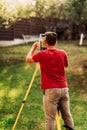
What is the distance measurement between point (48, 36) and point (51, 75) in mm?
747

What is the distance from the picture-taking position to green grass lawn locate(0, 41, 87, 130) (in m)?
9.13

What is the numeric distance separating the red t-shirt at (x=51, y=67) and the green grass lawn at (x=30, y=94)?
279 centimetres

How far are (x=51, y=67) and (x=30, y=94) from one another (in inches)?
240

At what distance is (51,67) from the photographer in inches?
245

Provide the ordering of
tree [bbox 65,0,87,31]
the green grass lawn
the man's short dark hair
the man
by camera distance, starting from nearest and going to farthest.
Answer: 1. the man's short dark hair
2. the man
3. the green grass lawn
4. tree [bbox 65,0,87,31]

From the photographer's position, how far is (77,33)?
34.1 m

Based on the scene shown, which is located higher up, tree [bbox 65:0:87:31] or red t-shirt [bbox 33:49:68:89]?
red t-shirt [bbox 33:49:68:89]

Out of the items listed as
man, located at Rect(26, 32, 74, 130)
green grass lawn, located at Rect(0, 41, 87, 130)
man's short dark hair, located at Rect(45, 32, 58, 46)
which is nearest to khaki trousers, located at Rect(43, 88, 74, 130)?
man, located at Rect(26, 32, 74, 130)

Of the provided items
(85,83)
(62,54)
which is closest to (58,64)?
(62,54)

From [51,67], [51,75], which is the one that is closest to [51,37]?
[51,67]

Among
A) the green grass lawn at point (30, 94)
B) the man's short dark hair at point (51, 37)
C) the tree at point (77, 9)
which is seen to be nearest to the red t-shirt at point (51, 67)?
the man's short dark hair at point (51, 37)

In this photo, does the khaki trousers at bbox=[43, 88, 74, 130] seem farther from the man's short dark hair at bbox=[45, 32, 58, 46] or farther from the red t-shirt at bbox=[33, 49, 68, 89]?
the man's short dark hair at bbox=[45, 32, 58, 46]

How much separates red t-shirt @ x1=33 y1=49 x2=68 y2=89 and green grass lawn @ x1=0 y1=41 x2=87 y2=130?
2.79 metres

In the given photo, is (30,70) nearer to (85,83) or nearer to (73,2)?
(85,83)
